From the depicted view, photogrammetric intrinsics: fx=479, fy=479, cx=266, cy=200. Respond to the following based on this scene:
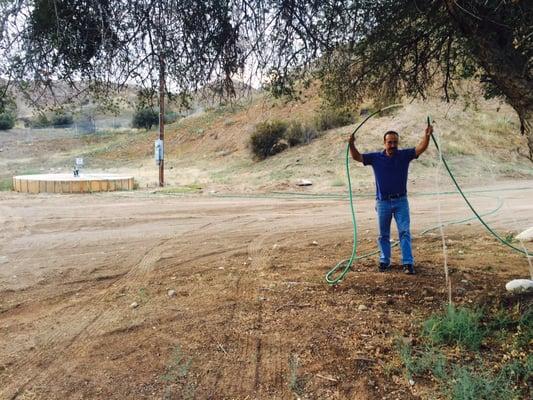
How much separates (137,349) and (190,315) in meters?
0.81

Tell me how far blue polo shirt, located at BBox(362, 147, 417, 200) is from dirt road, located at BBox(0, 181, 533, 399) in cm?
114

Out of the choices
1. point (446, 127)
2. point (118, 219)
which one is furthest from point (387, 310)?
point (446, 127)

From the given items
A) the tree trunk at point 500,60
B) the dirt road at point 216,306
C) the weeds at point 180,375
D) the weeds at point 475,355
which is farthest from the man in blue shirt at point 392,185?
the weeds at point 180,375

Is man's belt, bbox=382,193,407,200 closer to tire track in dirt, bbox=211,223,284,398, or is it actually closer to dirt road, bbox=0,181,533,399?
dirt road, bbox=0,181,533,399

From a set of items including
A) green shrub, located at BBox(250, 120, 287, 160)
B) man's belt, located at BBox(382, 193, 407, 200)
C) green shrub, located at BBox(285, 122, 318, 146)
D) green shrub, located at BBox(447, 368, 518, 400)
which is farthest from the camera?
green shrub, located at BBox(285, 122, 318, 146)

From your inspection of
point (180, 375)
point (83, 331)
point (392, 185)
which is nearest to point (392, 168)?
point (392, 185)

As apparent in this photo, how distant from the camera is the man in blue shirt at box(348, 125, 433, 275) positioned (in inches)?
242

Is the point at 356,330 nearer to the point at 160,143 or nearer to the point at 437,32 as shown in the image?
the point at 437,32

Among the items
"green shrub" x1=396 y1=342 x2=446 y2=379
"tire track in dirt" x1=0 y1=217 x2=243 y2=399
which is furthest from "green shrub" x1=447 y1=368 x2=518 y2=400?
"tire track in dirt" x1=0 y1=217 x2=243 y2=399

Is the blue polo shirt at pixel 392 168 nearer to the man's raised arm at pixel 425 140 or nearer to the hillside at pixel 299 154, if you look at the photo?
the man's raised arm at pixel 425 140

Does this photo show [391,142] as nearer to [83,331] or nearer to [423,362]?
[423,362]

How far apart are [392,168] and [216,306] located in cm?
283

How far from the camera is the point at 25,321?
501cm

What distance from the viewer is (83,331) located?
186 inches
